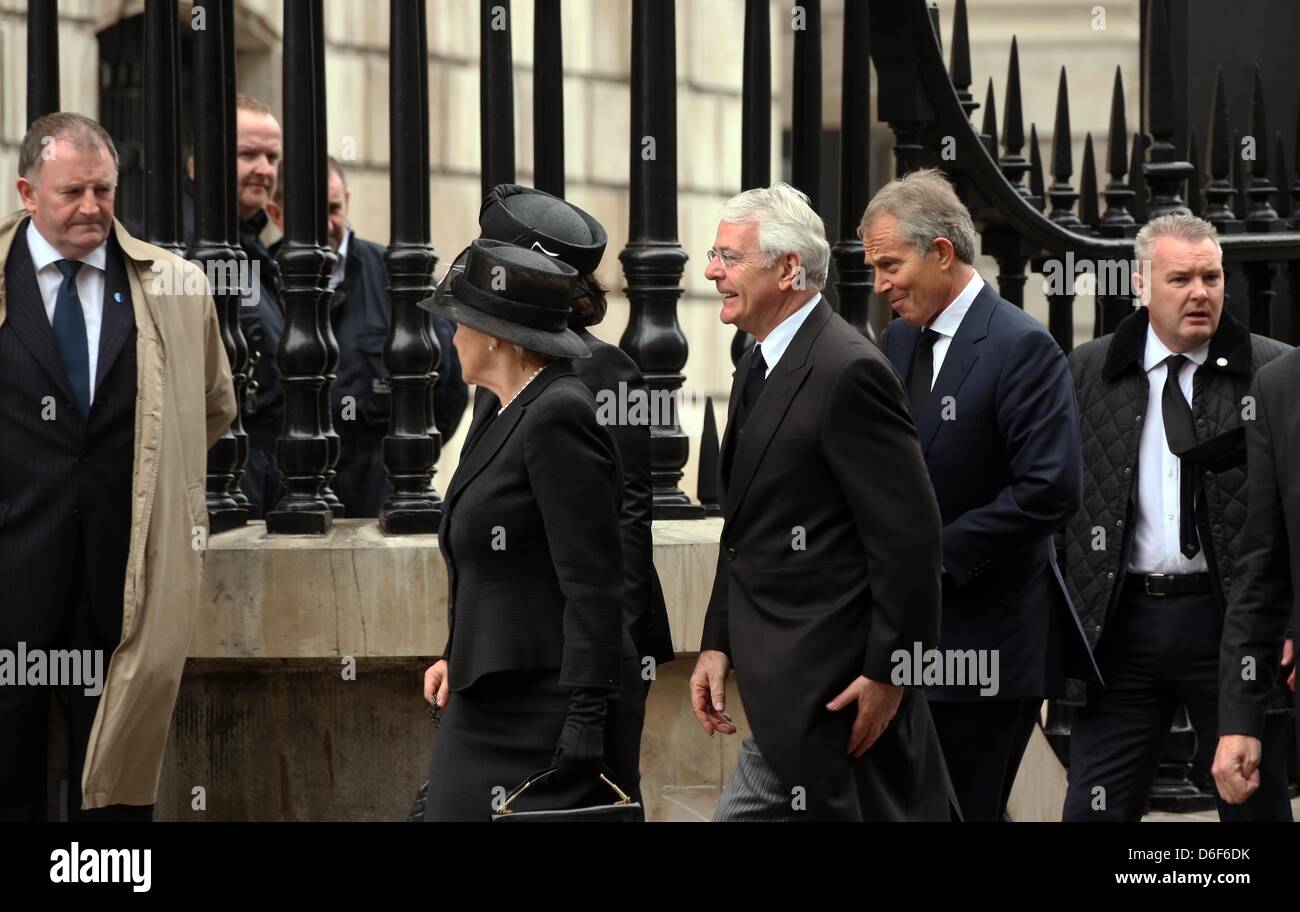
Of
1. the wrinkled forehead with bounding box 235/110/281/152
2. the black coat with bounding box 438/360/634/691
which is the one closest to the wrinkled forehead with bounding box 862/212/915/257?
the black coat with bounding box 438/360/634/691

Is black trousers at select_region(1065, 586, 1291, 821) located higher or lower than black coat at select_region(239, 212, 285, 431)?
lower

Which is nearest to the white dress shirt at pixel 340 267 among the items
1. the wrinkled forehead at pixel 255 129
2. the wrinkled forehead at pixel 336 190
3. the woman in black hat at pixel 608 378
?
the wrinkled forehead at pixel 336 190

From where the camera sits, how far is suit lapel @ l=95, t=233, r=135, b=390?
15.9 feet

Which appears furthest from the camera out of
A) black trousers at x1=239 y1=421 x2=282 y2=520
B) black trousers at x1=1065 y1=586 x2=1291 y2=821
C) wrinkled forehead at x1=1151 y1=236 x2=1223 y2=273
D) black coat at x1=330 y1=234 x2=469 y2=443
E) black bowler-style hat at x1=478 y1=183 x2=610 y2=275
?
black coat at x1=330 y1=234 x2=469 y2=443

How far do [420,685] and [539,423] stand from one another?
164cm

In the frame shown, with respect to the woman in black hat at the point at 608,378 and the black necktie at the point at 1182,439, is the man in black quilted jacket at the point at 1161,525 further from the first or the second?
the woman in black hat at the point at 608,378

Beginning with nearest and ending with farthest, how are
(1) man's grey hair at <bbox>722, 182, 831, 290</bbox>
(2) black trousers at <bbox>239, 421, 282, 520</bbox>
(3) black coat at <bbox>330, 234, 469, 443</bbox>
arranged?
(1) man's grey hair at <bbox>722, 182, 831, 290</bbox> < (2) black trousers at <bbox>239, 421, 282, 520</bbox> < (3) black coat at <bbox>330, 234, 469, 443</bbox>

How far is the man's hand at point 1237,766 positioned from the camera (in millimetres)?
4309

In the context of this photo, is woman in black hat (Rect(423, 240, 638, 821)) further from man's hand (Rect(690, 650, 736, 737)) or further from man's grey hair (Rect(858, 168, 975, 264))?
man's grey hair (Rect(858, 168, 975, 264))

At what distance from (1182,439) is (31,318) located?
9.85 feet

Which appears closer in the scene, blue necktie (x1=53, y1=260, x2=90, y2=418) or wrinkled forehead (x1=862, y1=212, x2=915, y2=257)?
wrinkled forehead (x1=862, y1=212, x2=915, y2=257)

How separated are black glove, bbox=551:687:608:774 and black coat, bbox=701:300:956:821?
348mm

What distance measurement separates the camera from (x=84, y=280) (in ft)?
16.1
